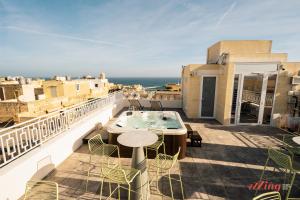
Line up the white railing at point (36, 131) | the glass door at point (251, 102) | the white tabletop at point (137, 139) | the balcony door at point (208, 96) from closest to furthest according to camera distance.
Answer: the white tabletop at point (137, 139) < the white railing at point (36, 131) < the balcony door at point (208, 96) < the glass door at point (251, 102)

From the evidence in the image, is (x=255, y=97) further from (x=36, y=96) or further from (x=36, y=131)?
(x=36, y=96)

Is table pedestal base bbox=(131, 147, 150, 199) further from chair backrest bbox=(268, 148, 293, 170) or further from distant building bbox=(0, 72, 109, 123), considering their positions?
distant building bbox=(0, 72, 109, 123)

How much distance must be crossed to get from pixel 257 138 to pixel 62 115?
7.24 metres

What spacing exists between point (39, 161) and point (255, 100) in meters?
10.8

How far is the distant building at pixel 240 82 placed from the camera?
6.84m

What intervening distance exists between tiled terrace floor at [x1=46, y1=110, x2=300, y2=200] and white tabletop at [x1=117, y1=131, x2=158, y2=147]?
1.10m

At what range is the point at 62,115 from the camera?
457cm

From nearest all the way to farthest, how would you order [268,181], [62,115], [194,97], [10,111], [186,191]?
[186,191]
[268,181]
[62,115]
[194,97]
[10,111]

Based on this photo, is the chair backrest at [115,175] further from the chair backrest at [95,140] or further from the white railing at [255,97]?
the white railing at [255,97]

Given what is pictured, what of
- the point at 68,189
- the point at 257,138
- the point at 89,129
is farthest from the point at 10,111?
the point at 257,138

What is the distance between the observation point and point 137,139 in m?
3.01

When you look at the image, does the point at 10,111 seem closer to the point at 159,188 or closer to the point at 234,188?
the point at 159,188

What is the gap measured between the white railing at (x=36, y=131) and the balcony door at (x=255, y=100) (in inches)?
277

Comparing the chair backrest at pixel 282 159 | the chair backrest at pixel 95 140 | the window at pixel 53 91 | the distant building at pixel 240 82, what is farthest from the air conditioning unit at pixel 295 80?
the window at pixel 53 91
